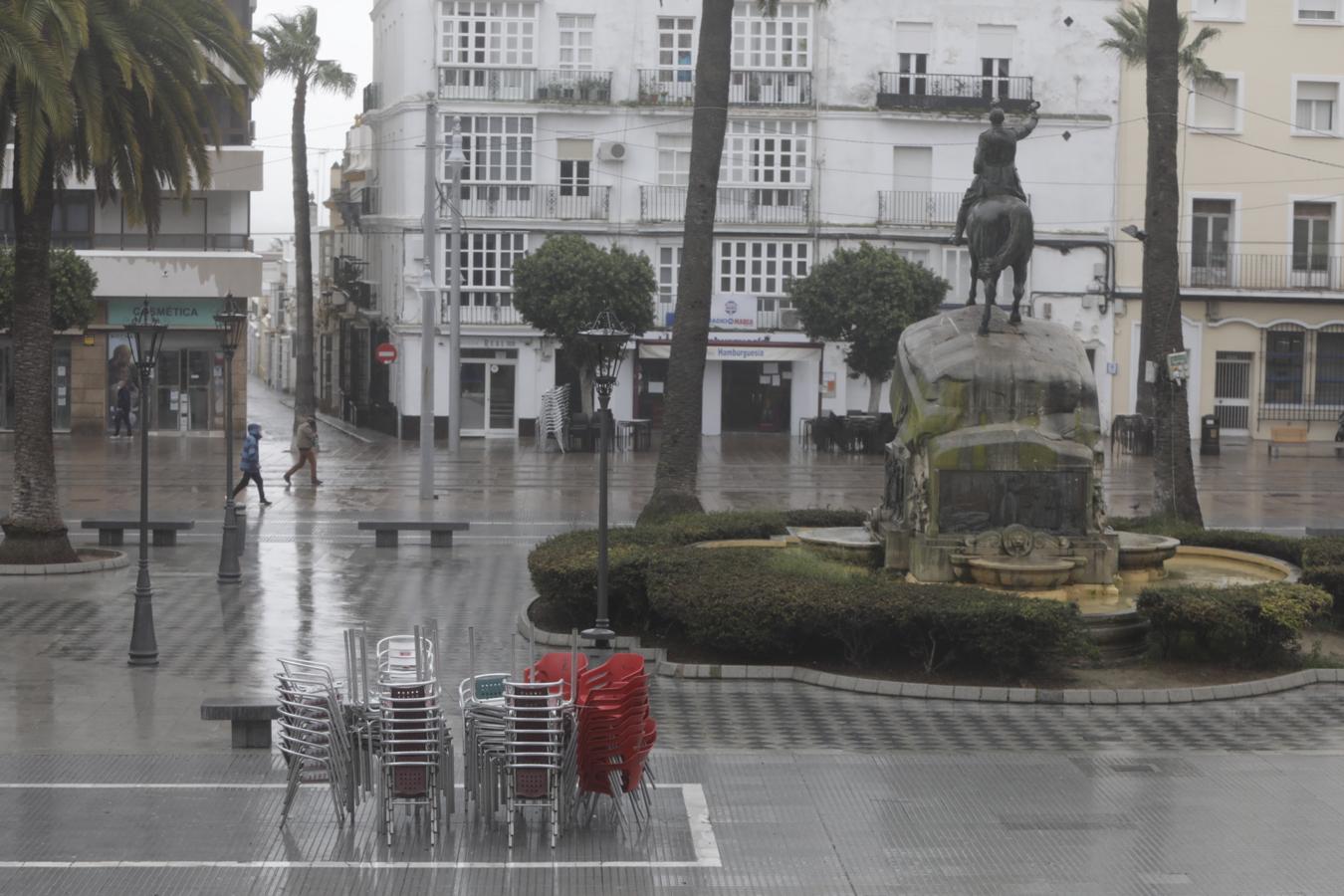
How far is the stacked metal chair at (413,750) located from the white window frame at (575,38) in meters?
41.4

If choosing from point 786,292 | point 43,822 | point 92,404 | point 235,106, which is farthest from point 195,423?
point 43,822

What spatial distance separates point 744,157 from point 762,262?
10.2 feet

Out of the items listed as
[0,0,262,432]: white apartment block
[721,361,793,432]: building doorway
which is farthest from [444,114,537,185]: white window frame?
[721,361,793,432]: building doorway

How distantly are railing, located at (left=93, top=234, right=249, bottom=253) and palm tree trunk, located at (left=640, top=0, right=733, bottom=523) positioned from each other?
27.6 meters

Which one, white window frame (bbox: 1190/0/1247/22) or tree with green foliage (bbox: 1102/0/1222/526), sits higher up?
white window frame (bbox: 1190/0/1247/22)

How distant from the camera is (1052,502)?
52.0 feet

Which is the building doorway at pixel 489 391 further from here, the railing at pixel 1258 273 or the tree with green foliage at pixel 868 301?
the railing at pixel 1258 273

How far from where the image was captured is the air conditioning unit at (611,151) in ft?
162

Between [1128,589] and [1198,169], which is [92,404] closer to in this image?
[1198,169]

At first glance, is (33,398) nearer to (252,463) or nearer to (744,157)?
(252,463)

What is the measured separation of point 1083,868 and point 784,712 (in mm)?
4129

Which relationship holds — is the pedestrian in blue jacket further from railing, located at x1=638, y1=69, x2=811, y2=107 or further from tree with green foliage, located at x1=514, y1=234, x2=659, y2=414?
railing, located at x1=638, y1=69, x2=811, y2=107

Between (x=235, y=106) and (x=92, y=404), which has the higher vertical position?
(x=235, y=106)

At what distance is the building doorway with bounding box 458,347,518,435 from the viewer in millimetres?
49625
